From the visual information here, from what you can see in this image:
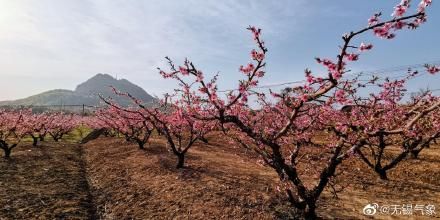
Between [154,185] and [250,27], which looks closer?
[250,27]

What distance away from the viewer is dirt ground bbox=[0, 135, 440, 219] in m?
10.6

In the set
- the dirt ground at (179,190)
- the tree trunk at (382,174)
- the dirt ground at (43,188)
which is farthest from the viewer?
the tree trunk at (382,174)

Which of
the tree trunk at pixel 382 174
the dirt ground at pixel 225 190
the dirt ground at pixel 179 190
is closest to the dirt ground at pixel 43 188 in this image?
the dirt ground at pixel 179 190

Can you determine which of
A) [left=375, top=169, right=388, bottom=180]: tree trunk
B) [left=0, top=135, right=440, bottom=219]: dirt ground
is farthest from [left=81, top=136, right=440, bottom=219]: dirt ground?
[left=375, top=169, right=388, bottom=180]: tree trunk

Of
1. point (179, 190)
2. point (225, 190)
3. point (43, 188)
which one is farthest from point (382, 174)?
point (43, 188)

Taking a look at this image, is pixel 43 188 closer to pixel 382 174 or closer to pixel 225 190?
pixel 225 190

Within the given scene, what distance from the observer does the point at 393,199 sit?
38.7 feet

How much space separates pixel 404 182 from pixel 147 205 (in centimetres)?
946

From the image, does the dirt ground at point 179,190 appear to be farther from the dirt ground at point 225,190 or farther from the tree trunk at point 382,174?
the tree trunk at point 382,174

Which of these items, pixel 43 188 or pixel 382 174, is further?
pixel 382 174

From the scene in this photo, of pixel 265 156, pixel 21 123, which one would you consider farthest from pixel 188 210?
pixel 21 123

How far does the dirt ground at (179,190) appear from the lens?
10641 mm

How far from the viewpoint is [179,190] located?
12516 mm

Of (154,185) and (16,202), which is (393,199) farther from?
(16,202)
